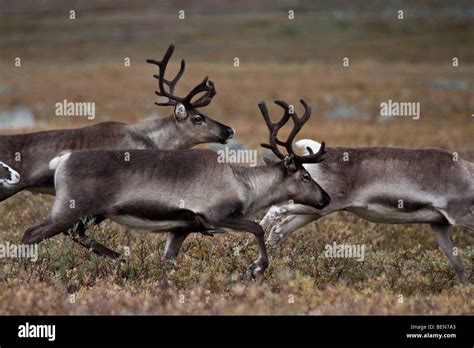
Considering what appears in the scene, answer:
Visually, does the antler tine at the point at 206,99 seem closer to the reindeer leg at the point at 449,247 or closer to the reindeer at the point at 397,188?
the reindeer at the point at 397,188

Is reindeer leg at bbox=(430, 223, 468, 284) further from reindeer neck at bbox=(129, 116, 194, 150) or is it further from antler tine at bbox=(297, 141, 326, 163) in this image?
reindeer neck at bbox=(129, 116, 194, 150)

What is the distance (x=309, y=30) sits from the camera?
83688 millimetres

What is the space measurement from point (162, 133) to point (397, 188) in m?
2.89

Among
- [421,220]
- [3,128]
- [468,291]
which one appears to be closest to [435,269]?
[421,220]

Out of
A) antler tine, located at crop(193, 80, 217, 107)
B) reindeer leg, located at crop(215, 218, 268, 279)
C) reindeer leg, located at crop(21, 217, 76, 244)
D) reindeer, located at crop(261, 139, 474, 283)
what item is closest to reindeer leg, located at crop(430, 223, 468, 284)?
reindeer, located at crop(261, 139, 474, 283)

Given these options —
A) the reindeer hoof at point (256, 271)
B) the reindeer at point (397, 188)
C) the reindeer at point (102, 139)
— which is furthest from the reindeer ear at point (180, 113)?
the reindeer hoof at point (256, 271)

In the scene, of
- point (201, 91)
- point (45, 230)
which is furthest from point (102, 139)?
point (45, 230)

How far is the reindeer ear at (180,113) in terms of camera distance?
1203cm

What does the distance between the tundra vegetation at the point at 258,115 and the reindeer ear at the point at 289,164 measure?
2.91 feet

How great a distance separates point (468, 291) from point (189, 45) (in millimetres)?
67501

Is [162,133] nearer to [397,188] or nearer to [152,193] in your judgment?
[152,193]

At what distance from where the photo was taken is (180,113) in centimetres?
1207

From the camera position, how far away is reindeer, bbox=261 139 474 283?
1099 cm

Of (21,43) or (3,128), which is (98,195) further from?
(21,43)
